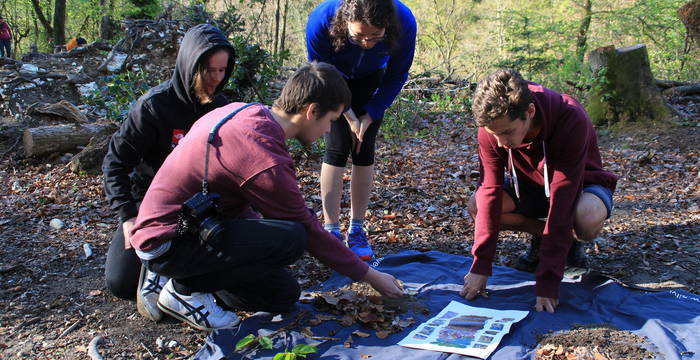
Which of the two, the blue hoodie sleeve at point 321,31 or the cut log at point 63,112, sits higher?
the blue hoodie sleeve at point 321,31

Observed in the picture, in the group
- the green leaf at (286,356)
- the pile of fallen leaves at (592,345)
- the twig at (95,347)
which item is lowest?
the twig at (95,347)

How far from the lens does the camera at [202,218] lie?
2.06 m

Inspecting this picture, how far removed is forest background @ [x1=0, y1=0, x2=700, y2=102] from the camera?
10062 millimetres

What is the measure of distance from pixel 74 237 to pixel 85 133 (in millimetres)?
2458

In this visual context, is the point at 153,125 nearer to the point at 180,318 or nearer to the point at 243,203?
the point at 243,203

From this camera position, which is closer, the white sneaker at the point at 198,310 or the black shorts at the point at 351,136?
the white sneaker at the point at 198,310

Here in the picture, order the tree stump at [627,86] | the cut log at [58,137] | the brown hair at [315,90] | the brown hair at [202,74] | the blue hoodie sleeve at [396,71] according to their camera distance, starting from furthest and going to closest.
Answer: the tree stump at [627,86], the cut log at [58,137], the blue hoodie sleeve at [396,71], the brown hair at [202,74], the brown hair at [315,90]

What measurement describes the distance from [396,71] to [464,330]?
5.68 feet

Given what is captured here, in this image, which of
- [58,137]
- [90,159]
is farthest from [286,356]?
[58,137]

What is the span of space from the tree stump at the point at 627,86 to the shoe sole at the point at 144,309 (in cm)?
657

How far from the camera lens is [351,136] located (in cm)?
329

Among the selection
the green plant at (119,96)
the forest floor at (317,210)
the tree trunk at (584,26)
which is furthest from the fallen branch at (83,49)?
the tree trunk at (584,26)

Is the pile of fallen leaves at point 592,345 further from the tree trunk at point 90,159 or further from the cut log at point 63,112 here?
the cut log at point 63,112

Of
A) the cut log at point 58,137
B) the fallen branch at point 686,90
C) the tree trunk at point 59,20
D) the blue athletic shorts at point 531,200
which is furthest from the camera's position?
the tree trunk at point 59,20
